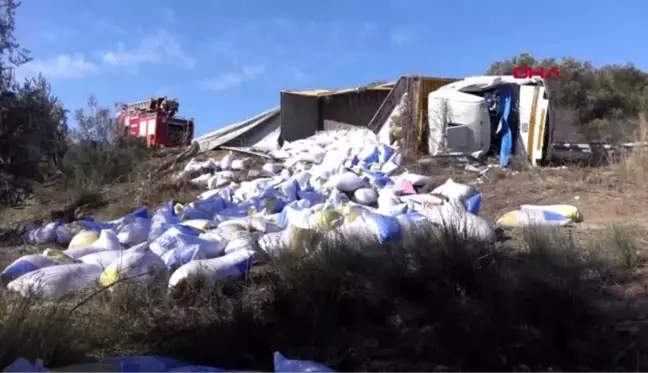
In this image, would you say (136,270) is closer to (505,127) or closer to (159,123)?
(505,127)

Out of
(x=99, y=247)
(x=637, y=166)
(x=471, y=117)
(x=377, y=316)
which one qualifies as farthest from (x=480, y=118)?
(x=377, y=316)

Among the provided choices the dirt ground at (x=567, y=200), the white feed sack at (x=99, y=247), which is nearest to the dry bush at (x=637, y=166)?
the dirt ground at (x=567, y=200)

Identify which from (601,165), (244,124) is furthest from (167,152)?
(601,165)

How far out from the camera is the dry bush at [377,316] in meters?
3.72

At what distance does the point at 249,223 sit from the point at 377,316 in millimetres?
3024

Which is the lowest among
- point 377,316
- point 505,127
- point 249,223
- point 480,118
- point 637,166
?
point 377,316

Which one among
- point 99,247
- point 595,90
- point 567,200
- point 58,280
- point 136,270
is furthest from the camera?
point 595,90

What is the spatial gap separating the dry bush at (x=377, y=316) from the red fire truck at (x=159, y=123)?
16.3 metres

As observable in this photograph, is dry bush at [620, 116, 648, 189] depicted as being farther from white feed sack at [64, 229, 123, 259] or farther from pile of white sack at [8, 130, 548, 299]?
white feed sack at [64, 229, 123, 259]

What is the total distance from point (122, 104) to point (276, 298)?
21341 mm

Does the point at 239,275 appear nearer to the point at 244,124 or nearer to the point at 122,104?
the point at 244,124

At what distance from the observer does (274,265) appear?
16.6 feet

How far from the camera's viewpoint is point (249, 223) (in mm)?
7082

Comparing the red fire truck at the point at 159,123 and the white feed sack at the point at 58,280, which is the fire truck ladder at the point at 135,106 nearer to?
the red fire truck at the point at 159,123
